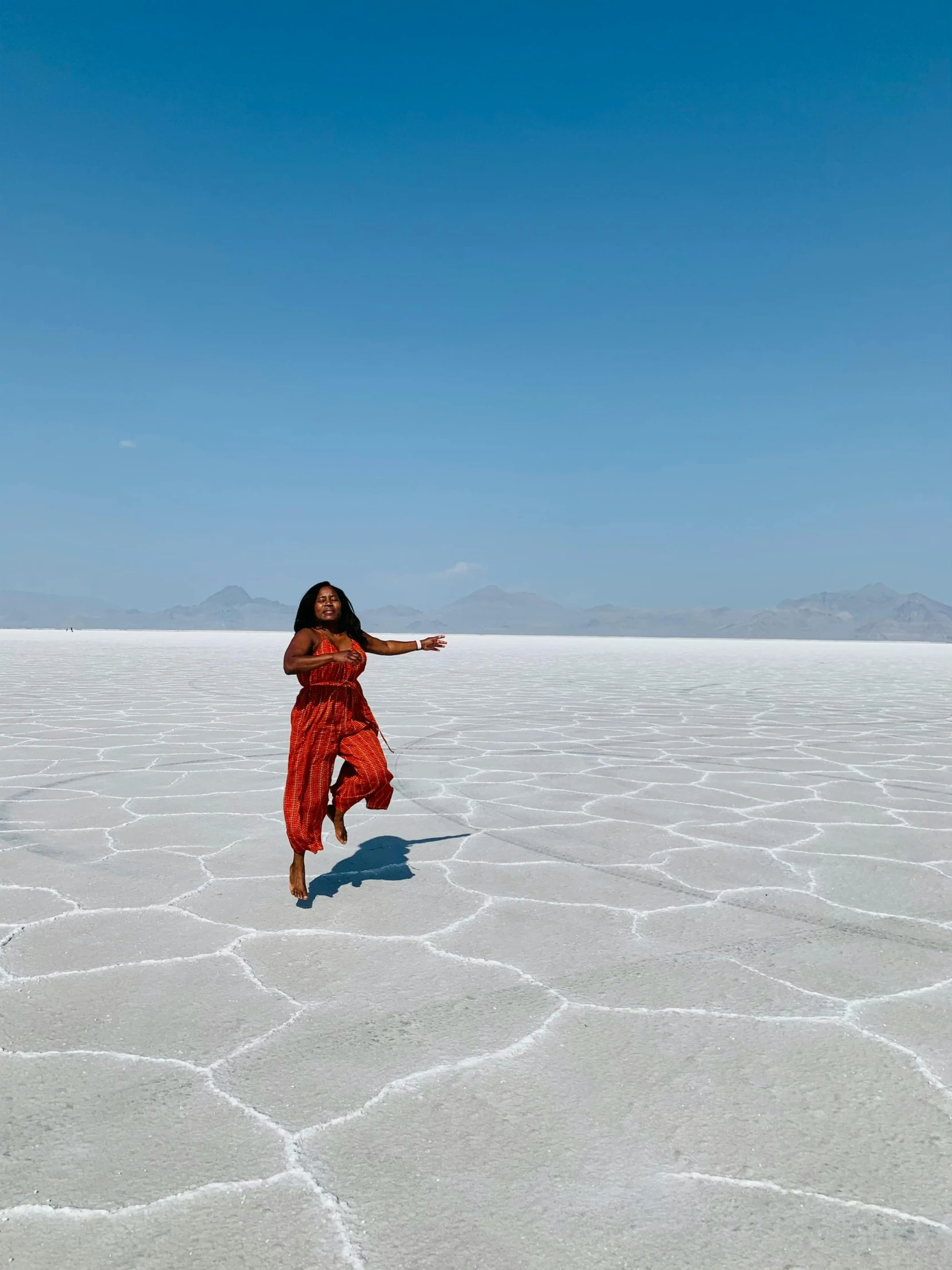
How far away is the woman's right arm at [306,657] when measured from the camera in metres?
3.14

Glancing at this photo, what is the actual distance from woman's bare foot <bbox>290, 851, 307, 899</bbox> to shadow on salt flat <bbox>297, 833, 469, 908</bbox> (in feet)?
0.13

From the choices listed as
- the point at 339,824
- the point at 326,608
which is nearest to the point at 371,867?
the point at 339,824

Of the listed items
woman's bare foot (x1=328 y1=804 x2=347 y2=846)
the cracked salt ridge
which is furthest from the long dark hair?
the cracked salt ridge

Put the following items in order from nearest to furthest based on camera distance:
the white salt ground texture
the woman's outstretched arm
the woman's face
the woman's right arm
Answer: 1. the white salt ground texture
2. the woman's right arm
3. the woman's face
4. the woman's outstretched arm

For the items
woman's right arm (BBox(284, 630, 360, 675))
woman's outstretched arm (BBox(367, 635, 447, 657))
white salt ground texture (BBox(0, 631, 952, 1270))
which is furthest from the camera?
woman's outstretched arm (BBox(367, 635, 447, 657))

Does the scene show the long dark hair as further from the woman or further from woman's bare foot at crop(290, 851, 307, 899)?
woman's bare foot at crop(290, 851, 307, 899)

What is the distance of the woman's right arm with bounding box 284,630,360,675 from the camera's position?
10.3ft

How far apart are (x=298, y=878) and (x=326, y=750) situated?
1.40ft

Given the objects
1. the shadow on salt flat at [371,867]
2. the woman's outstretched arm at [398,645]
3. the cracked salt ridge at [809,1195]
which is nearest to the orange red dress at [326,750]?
the woman's outstretched arm at [398,645]

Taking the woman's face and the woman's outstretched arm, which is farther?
the woman's outstretched arm

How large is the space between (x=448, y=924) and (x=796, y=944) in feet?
3.38

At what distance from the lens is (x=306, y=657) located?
3.22 meters

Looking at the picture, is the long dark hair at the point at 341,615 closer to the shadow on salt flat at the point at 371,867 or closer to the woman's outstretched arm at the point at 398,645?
the woman's outstretched arm at the point at 398,645

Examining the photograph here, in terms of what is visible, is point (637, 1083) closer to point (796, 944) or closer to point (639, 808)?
point (796, 944)
